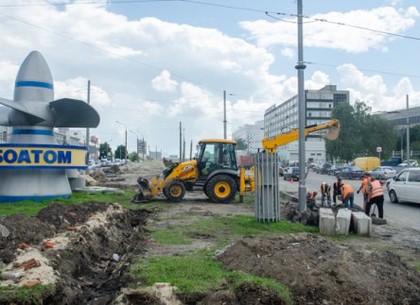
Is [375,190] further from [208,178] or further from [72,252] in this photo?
[72,252]

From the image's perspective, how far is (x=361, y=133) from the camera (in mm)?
76125

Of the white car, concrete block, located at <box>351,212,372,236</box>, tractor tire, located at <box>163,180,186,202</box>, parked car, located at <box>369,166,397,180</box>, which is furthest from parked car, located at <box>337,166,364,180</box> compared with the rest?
concrete block, located at <box>351,212,372,236</box>

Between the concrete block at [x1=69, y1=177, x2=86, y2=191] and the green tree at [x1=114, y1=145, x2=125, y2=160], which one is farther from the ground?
the green tree at [x1=114, y1=145, x2=125, y2=160]

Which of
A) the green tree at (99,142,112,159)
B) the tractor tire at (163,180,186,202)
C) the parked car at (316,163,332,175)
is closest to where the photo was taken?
the tractor tire at (163,180,186,202)

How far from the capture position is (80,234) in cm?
989

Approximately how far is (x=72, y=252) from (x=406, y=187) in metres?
17.6

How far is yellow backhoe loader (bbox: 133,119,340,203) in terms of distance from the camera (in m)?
20.0

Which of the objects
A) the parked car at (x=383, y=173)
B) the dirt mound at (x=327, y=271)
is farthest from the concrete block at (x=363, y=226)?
the parked car at (x=383, y=173)

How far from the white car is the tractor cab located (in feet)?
28.1

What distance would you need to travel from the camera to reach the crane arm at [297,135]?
16.6m

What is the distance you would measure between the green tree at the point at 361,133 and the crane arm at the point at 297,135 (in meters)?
60.3

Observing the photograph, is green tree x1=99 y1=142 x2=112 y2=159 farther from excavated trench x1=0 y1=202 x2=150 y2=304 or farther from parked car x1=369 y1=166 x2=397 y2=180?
excavated trench x1=0 y1=202 x2=150 y2=304

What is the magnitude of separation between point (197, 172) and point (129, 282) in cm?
1372

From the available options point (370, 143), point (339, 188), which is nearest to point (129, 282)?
point (339, 188)
